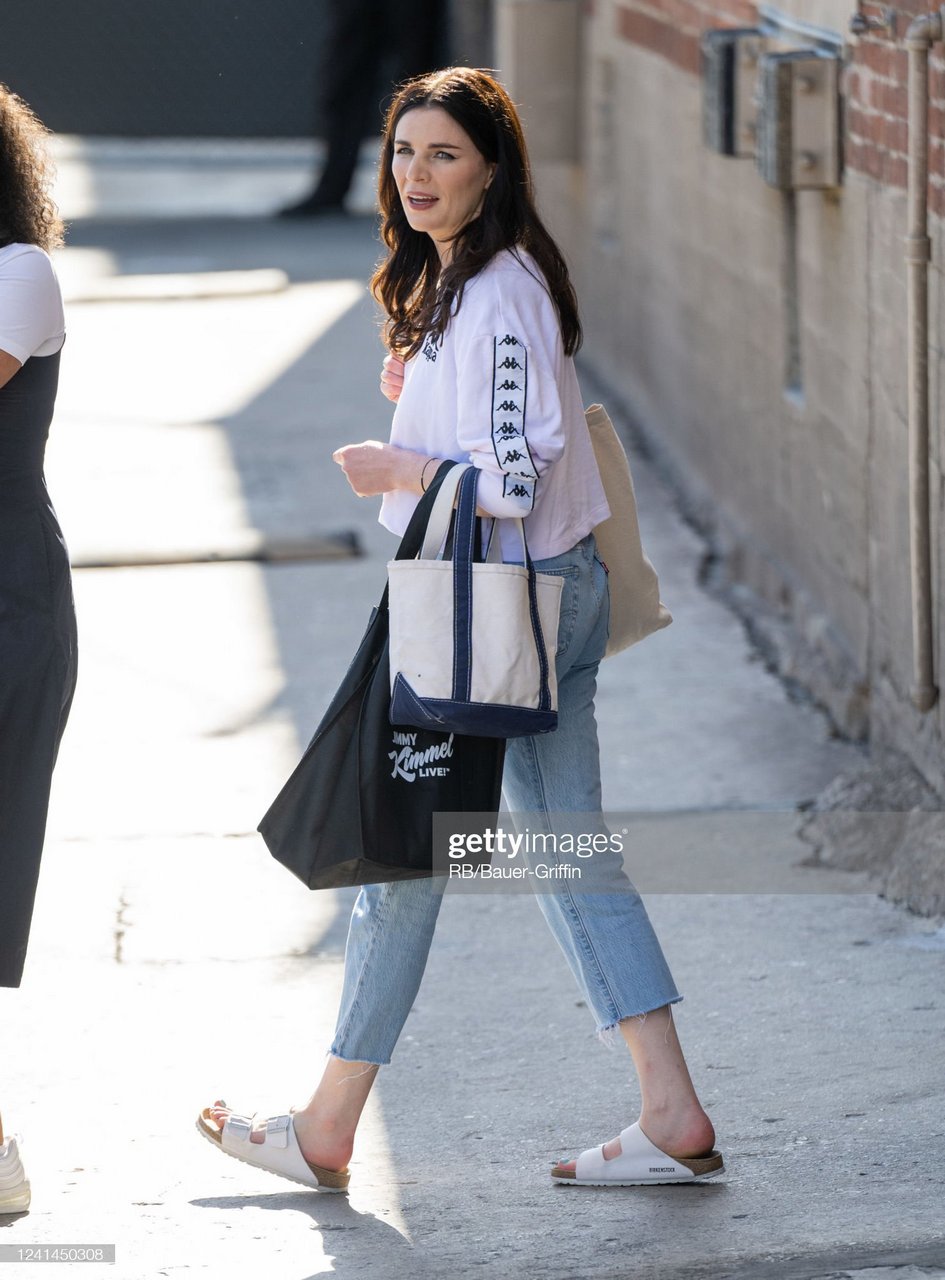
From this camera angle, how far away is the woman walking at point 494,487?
2961 mm

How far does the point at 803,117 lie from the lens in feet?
18.9

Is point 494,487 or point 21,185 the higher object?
point 21,185

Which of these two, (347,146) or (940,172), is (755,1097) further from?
(347,146)

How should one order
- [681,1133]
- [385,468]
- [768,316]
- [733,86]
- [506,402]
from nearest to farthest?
1. [506,402]
2. [385,468]
3. [681,1133]
4. [733,86]
5. [768,316]

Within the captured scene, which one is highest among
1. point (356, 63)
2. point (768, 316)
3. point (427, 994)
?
point (768, 316)

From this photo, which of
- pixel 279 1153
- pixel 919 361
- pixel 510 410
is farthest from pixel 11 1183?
pixel 919 361

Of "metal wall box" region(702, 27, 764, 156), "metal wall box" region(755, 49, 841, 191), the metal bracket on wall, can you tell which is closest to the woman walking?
the metal bracket on wall

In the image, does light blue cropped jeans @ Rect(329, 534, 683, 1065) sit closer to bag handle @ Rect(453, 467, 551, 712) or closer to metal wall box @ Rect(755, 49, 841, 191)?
bag handle @ Rect(453, 467, 551, 712)

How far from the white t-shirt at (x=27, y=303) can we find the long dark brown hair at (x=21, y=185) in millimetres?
35

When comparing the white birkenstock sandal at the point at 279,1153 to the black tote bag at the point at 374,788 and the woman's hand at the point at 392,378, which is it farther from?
the woman's hand at the point at 392,378

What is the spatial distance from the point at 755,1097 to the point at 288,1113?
88cm

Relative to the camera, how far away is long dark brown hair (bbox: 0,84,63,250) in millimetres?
3207

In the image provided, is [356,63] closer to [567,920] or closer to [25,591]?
[25,591]

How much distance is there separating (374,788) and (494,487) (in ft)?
1.67
